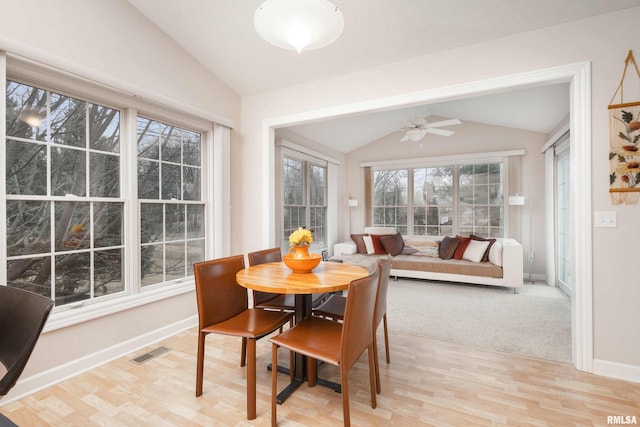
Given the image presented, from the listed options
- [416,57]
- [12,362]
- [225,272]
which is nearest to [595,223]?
[416,57]

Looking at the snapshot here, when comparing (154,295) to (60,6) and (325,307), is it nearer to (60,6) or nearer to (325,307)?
(325,307)

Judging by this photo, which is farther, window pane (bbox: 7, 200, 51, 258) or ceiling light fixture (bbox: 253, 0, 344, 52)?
window pane (bbox: 7, 200, 51, 258)

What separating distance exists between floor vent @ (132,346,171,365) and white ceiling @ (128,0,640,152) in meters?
2.92

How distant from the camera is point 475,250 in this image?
16.1ft

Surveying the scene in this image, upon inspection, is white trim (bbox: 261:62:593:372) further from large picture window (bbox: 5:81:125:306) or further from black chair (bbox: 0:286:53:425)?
large picture window (bbox: 5:81:125:306)

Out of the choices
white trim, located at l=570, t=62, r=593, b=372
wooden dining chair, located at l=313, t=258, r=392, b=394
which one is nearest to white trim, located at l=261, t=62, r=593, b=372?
white trim, located at l=570, t=62, r=593, b=372

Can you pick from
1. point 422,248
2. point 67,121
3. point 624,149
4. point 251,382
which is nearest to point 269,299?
point 251,382

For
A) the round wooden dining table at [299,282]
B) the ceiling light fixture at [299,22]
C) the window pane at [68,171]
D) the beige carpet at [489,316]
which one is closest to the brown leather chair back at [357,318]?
the round wooden dining table at [299,282]

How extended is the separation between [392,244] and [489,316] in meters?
2.32

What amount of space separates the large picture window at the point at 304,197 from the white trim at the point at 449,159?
1.36m

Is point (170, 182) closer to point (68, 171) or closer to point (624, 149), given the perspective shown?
point (68, 171)

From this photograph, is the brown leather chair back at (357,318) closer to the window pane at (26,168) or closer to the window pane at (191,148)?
the window pane at (26,168)

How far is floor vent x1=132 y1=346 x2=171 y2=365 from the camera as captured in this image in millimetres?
2469

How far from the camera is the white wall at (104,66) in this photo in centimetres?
203
